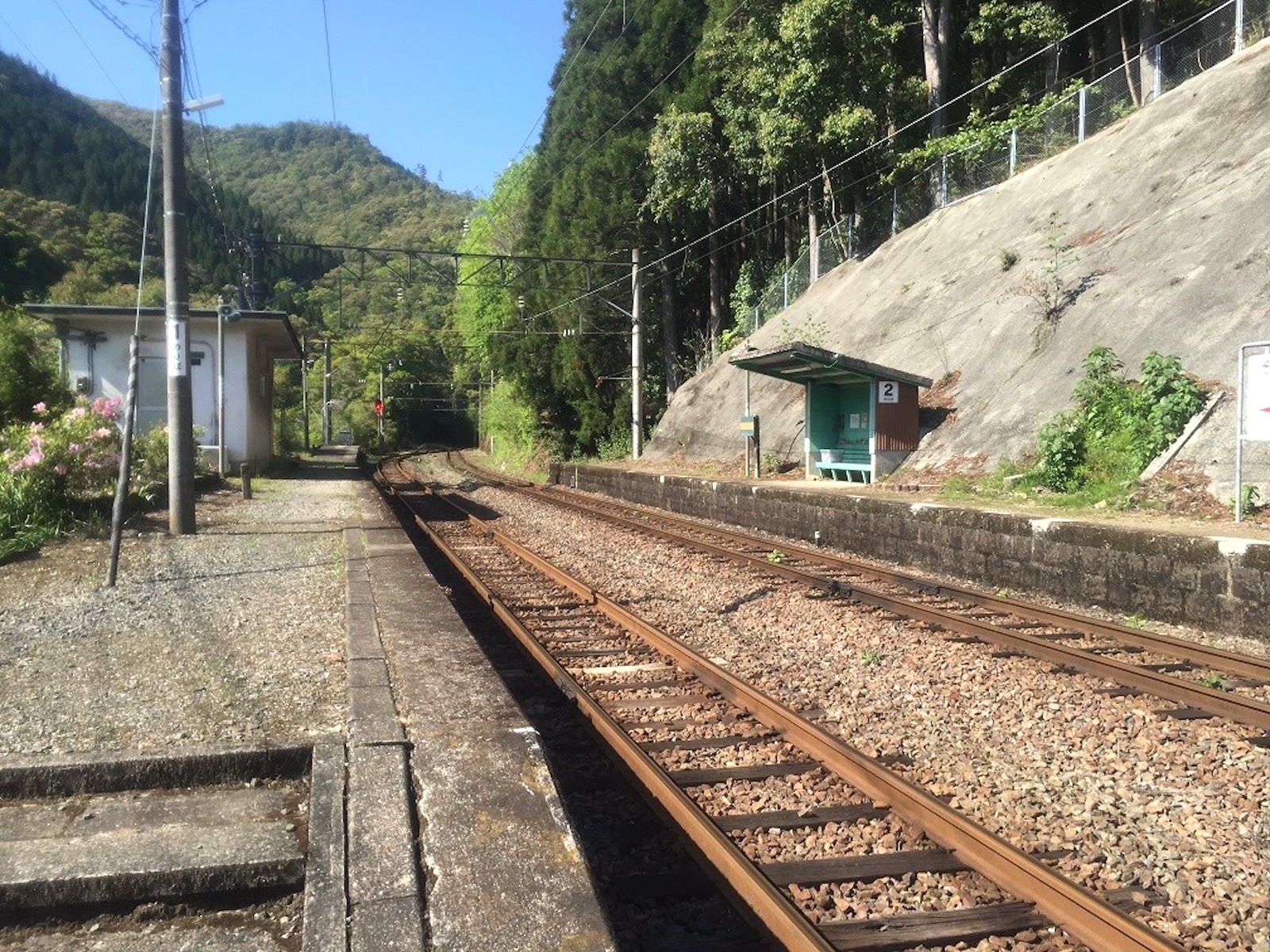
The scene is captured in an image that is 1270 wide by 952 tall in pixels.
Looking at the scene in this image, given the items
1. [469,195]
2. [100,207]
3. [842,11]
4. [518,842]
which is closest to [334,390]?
[100,207]

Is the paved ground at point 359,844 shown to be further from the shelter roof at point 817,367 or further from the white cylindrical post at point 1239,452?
the shelter roof at point 817,367

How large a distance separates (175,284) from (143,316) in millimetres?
12307

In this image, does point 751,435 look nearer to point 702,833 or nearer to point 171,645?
point 171,645

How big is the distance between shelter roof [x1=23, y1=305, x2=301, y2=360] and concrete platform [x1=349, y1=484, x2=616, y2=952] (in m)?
20.6

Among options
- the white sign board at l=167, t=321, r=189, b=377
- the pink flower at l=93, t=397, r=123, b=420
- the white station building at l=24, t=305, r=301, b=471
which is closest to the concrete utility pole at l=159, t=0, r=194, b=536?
the white sign board at l=167, t=321, r=189, b=377

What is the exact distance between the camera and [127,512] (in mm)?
13695

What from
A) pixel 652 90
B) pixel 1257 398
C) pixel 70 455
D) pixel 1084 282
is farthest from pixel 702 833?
pixel 652 90

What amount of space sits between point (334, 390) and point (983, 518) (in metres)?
83.3

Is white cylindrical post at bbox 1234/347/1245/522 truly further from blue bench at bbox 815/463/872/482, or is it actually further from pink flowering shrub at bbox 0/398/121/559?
pink flowering shrub at bbox 0/398/121/559

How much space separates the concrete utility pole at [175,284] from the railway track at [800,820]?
729 cm

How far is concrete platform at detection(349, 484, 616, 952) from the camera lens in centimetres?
277

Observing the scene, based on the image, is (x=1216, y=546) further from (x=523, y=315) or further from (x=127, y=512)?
(x=523, y=315)

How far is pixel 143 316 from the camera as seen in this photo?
23.5m

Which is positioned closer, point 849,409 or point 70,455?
point 70,455
